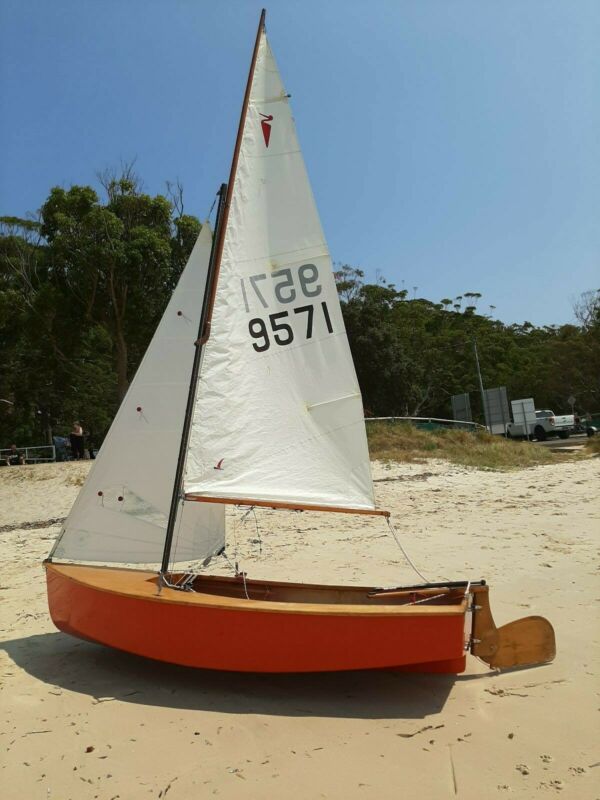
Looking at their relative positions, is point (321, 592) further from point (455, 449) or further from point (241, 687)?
point (455, 449)

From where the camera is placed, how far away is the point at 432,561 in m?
8.03

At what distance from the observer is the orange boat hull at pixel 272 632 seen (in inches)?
171

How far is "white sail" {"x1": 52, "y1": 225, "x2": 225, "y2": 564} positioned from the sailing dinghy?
1 centimetres

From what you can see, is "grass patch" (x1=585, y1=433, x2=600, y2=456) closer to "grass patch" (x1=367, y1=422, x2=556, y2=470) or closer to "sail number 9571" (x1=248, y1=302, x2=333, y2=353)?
"grass patch" (x1=367, y1=422, x2=556, y2=470)

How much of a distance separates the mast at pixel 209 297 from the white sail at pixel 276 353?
2.1 inches

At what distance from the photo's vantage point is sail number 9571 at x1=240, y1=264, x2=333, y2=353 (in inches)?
209

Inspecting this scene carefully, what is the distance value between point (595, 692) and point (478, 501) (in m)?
7.61

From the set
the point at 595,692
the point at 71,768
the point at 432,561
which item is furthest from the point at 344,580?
the point at 71,768

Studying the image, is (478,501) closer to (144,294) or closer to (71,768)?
(71,768)

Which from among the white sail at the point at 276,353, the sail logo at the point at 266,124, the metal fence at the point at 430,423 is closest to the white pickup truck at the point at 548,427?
the metal fence at the point at 430,423

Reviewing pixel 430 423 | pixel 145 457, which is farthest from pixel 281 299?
pixel 430 423

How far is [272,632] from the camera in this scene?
446cm

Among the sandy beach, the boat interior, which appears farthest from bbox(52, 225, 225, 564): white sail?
the sandy beach

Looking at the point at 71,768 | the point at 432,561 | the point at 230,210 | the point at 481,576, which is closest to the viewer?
the point at 71,768
